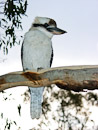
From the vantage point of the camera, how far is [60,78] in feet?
4.87

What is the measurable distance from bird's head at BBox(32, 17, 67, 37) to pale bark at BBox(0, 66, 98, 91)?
0.77 metres

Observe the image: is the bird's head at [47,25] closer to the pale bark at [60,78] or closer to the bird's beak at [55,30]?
the bird's beak at [55,30]

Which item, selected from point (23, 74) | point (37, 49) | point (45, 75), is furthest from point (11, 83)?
point (37, 49)

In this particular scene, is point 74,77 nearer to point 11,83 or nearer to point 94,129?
point 11,83

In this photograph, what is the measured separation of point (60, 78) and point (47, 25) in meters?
1.15

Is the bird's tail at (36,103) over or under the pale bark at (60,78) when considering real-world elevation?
under

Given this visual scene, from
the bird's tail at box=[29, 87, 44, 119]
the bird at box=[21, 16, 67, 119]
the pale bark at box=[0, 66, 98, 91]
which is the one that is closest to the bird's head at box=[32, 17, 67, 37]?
the bird at box=[21, 16, 67, 119]

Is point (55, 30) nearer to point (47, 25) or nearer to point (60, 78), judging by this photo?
point (47, 25)

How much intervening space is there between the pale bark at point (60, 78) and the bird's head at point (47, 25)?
770mm

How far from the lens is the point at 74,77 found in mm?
1430

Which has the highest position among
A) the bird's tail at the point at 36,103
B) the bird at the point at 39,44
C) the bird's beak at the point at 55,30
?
the bird's beak at the point at 55,30

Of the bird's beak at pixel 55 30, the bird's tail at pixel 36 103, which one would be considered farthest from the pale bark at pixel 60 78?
the bird's beak at pixel 55 30

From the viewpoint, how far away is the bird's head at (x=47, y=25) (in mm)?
2426

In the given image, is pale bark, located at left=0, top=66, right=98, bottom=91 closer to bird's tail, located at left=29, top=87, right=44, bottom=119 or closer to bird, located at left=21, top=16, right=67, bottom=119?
bird's tail, located at left=29, top=87, right=44, bottom=119
